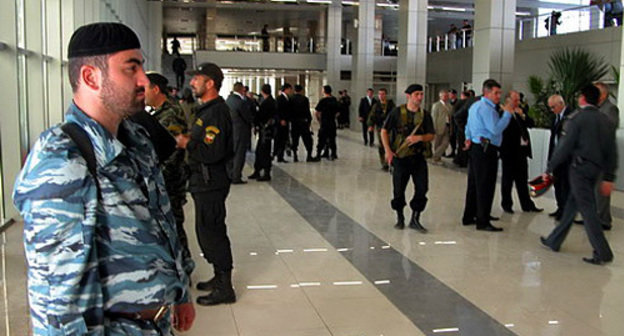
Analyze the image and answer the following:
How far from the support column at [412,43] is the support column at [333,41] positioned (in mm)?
11974

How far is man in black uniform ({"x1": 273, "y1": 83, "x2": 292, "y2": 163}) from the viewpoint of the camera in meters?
12.6

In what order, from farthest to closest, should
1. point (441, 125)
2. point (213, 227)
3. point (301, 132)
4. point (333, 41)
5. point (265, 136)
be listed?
point (333, 41) → point (441, 125) → point (301, 132) → point (265, 136) → point (213, 227)

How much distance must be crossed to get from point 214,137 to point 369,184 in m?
6.62

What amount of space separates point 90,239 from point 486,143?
6.00 m

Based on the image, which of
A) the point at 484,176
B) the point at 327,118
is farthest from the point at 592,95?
the point at 327,118

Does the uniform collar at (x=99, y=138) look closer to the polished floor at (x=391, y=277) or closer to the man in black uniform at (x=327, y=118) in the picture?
the polished floor at (x=391, y=277)

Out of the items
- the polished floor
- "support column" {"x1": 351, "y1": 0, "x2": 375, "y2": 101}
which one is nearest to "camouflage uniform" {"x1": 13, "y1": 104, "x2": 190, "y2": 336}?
the polished floor

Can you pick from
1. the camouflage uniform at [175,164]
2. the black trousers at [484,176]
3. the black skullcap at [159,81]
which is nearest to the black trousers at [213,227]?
the camouflage uniform at [175,164]

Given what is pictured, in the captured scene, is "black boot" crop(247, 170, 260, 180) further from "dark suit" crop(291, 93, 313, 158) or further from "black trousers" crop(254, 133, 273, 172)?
"dark suit" crop(291, 93, 313, 158)

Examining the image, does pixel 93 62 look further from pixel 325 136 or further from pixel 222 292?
pixel 325 136

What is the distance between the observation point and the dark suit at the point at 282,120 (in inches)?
497

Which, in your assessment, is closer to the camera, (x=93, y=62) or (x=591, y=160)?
(x=93, y=62)

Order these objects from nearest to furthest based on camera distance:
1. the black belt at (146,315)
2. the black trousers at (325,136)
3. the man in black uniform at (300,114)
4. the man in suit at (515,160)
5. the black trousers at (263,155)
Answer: the black belt at (146,315), the man in suit at (515,160), the black trousers at (263,155), the man in black uniform at (300,114), the black trousers at (325,136)

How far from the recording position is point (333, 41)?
32.0m
